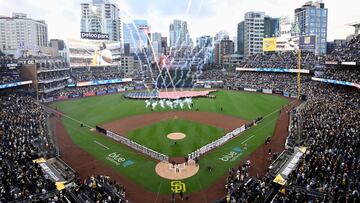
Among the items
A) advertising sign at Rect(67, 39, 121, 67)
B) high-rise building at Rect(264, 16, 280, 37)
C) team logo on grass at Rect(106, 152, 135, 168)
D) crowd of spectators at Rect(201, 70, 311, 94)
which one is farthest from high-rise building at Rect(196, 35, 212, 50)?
team logo on grass at Rect(106, 152, 135, 168)

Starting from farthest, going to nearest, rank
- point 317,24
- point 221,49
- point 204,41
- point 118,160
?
point 221,49 → point 317,24 → point 204,41 → point 118,160

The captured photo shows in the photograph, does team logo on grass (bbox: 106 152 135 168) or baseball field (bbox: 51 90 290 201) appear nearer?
→ baseball field (bbox: 51 90 290 201)

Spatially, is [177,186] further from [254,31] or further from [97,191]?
[254,31]

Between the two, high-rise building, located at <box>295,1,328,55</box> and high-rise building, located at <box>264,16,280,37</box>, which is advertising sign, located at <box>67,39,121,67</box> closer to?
high-rise building, located at <box>264,16,280,37</box>

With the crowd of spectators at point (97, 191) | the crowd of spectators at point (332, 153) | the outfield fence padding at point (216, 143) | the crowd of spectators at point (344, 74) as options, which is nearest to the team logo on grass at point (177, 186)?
Answer: the crowd of spectators at point (97, 191)

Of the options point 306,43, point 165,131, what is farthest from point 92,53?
point 306,43

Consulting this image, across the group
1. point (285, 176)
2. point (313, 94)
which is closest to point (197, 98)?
point (313, 94)

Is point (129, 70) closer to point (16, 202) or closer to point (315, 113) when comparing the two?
point (315, 113)
